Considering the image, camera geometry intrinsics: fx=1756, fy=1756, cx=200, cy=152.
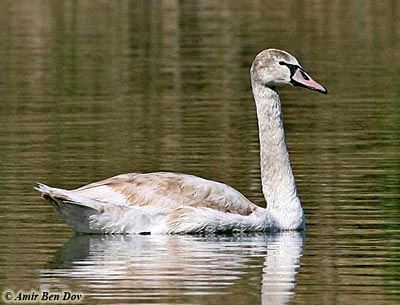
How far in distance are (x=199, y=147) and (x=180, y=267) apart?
5.88 metres

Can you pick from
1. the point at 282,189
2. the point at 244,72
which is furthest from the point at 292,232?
the point at 244,72

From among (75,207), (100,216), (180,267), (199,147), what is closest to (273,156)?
(100,216)

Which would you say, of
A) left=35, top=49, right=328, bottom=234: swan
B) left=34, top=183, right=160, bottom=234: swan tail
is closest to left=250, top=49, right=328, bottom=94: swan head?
left=35, top=49, right=328, bottom=234: swan

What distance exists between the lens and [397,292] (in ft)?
37.7

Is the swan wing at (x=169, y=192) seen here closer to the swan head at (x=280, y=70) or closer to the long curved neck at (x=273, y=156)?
the long curved neck at (x=273, y=156)

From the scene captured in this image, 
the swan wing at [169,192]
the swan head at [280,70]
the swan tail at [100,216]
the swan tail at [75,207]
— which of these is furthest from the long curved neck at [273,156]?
the swan tail at [75,207]

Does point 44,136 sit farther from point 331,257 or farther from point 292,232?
point 331,257

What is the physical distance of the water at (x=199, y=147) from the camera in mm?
12023

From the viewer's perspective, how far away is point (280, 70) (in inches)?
575

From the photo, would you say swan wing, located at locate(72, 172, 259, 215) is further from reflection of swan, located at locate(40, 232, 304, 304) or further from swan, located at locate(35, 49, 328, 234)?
reflection of swan, located at locate(40, 232, 304, 304)

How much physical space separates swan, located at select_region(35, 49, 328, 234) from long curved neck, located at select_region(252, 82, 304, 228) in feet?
0.04

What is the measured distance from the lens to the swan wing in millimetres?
13789

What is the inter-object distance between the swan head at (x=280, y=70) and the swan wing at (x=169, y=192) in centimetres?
116

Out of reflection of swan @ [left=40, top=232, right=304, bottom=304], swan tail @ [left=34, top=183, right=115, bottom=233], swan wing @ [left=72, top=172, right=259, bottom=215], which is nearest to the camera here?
reflection of swan @ [left=40, top=232, right=304, bottom=304]
